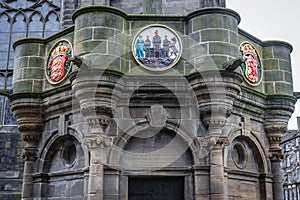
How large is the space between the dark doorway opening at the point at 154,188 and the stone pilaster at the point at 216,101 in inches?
33.3

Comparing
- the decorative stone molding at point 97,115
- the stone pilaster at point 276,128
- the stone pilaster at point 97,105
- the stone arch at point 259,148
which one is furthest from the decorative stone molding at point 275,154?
the decorative stone molding at point 97,115

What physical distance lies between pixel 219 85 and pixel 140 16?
2.17 m

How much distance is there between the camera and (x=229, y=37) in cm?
857

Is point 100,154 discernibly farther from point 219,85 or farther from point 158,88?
point 219,85

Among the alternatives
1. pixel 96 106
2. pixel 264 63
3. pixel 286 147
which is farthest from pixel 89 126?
pixel 286 147

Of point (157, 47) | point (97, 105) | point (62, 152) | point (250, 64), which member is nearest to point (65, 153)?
point (62, 152)

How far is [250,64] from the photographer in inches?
372

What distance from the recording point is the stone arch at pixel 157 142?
816cm

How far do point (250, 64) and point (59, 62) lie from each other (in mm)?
4189

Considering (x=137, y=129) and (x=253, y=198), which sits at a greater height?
(x=137, y=129)

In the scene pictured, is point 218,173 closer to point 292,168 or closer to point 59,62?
point 59,62

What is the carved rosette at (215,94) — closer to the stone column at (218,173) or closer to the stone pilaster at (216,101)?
the stone pilaster at (216,101)

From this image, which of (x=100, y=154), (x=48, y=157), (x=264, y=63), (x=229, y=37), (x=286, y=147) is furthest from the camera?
(x=286, y=147)

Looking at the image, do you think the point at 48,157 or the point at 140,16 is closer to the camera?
the point at 140,16
